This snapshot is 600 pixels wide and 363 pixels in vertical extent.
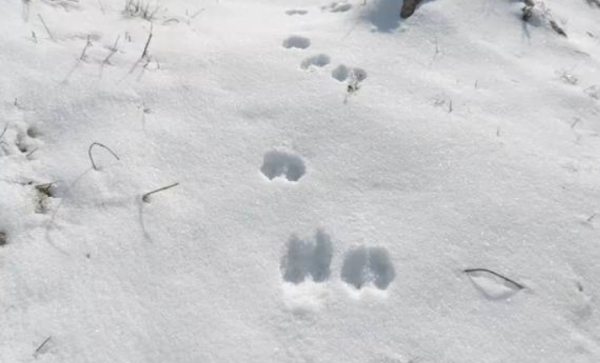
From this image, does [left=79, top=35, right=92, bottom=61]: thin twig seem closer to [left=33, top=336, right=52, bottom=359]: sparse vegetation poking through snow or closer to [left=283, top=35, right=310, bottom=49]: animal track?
[left=283, top=35, right=310, bottom=49]: animal track

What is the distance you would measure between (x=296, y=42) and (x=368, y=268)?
131 cm

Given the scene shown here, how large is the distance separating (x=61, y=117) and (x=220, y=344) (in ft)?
3.47

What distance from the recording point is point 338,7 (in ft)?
9.95

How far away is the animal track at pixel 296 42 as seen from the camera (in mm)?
2710

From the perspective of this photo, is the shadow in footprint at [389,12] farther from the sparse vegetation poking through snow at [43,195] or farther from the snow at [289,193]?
the sparse vegetation poking through snow at [43,195]

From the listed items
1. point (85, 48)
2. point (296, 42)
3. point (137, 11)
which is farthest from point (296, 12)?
point (85, 48)

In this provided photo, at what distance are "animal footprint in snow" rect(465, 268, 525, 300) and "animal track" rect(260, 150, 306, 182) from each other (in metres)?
0.68

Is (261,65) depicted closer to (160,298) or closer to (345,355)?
(160,298)

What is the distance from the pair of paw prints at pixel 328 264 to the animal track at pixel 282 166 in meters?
0.29

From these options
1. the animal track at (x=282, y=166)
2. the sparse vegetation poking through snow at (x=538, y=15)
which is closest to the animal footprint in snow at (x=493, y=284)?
the animal track at (x=282, y=166)

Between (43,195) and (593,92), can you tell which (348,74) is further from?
(43,195)

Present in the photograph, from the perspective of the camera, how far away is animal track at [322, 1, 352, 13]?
3.00 m

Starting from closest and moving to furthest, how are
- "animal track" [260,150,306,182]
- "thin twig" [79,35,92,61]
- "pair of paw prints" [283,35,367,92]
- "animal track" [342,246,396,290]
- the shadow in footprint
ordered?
"animal track" [342,246,396,290]
"animal track" [260,150,306,182]
"thin twig" [79,35,92,61]
"pair of paw prints" [283,35,367,92]
the shadow in footprint

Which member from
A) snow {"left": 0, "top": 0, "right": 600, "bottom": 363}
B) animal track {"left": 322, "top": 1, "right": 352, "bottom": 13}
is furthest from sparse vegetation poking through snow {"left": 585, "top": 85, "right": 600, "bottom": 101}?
animal track {"left": 322, "top": 1, "right": 352, "bottom": 13}
